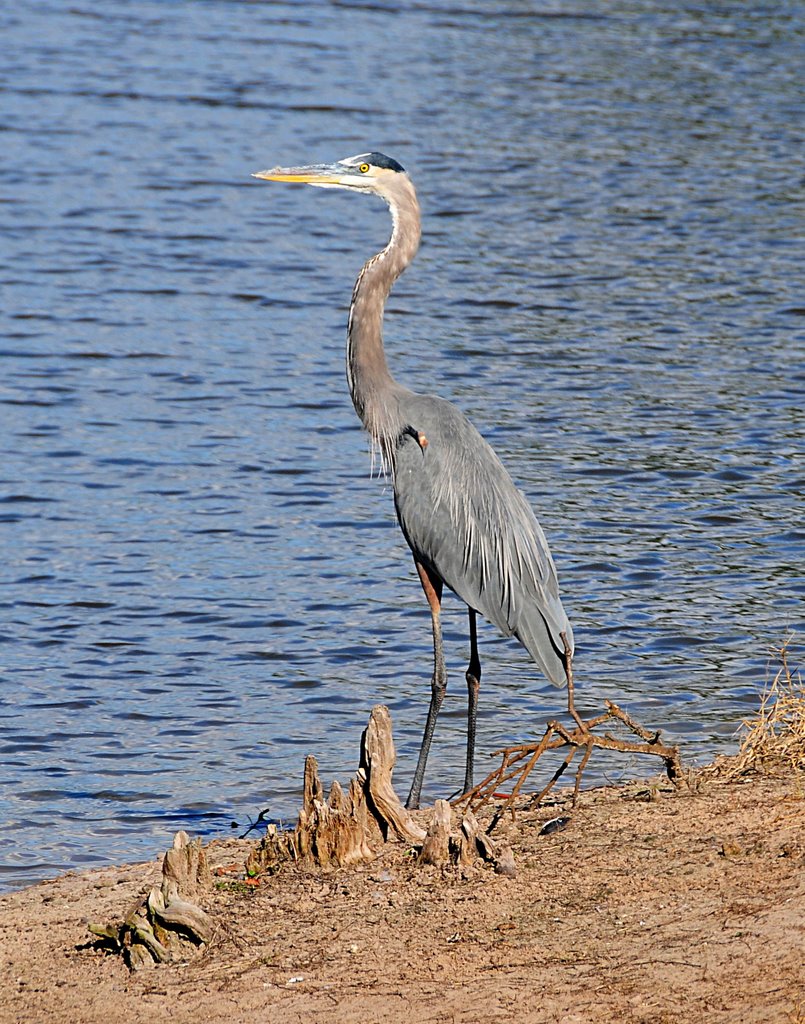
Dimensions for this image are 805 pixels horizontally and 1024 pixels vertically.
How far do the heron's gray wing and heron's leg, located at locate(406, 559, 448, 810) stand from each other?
119mm

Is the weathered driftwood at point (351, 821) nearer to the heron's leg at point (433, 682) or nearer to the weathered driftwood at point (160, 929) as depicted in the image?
the weathered driftwood at point (160, 929)

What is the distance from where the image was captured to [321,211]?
55.0 ft

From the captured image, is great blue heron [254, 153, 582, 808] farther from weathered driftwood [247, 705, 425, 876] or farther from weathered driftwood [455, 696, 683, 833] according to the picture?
weathered driftwood [247, 705, 425, 876]

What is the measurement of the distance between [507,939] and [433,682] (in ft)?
6.57

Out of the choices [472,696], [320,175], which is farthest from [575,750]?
[320,175]

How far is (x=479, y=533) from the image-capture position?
6500 mm

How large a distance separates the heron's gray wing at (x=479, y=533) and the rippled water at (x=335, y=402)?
31.3 inches

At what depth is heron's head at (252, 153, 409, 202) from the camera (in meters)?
7.01

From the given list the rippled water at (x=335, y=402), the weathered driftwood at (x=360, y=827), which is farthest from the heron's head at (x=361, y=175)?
the weathered driftwood at (x=360, y=827)

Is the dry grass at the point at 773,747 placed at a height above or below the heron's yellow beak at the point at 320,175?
Answer: below

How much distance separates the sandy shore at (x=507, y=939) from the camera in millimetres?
4355

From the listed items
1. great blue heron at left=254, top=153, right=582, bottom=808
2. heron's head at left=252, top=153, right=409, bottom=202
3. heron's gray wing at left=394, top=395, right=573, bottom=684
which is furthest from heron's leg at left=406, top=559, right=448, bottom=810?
heron's head at left=252, top=153, right=409, bottom=202

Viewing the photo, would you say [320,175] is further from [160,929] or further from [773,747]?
[160,929]

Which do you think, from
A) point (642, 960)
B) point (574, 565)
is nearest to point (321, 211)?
point (574, 565)
